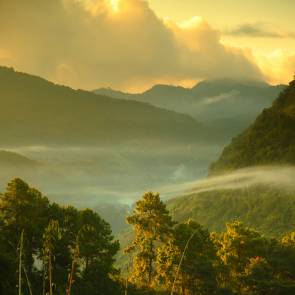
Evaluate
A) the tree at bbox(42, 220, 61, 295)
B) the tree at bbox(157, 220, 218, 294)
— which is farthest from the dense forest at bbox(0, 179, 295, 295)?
the tree at bbox(42, 220, 61, 295)

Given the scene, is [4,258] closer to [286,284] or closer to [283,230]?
[286,284]

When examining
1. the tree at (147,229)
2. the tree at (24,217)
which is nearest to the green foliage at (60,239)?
the tree at (24,217)

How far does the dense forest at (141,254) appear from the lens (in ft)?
162

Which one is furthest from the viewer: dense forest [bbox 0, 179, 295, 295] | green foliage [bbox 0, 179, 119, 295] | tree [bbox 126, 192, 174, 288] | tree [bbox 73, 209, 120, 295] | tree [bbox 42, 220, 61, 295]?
tree [bbox 126, 192, 174, 288]

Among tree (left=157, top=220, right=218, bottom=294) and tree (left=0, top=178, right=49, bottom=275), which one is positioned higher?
tree (left=0, top=178, right=49, bottom=275)

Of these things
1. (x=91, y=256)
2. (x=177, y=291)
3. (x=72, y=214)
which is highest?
(x=72, y=214)

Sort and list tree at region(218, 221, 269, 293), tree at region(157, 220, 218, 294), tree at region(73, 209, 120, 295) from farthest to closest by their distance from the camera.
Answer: tree at region(218, 221, 269, 293)
tree at region(157, 220, 218, 294)
tree at region(73, 209, 120, 295)

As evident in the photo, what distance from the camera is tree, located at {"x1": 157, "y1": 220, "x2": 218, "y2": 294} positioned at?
55.0 metres

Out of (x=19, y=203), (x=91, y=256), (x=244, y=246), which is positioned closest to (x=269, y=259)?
(x=244, y=246)

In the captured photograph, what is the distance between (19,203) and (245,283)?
2134 cm

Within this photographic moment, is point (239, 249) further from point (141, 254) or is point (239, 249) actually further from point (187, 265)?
point (141, 254)

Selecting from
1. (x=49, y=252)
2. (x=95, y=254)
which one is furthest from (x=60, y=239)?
(x=49, y=252)

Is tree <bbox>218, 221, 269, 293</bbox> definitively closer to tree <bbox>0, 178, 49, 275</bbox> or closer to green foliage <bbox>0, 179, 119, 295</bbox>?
green foliage <bbox>0, 179, 119, 295</bbox>

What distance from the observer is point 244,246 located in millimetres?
59031
